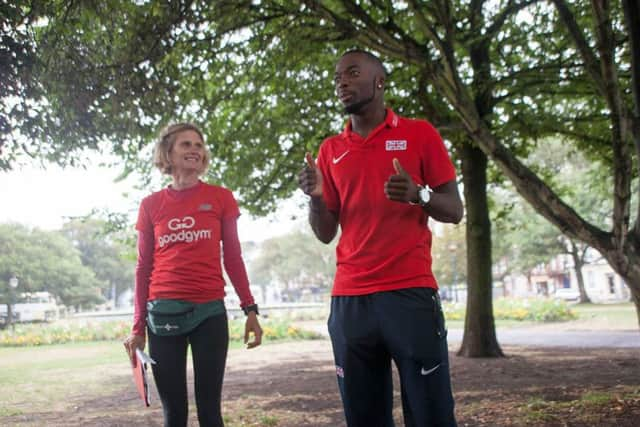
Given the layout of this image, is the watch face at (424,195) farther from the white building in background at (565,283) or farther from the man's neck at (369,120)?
the white building in background at (565,283)

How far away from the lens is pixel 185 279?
129 inches

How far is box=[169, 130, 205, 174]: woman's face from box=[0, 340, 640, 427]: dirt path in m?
3.40

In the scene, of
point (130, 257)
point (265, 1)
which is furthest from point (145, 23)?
point (130, 257)

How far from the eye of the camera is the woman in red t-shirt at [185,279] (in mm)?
3238

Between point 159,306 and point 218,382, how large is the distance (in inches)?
19.4

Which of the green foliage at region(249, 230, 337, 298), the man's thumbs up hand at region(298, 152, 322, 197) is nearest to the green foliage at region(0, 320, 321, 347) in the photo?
the man's thumbs up hand at region(298, 152, 322, 197)

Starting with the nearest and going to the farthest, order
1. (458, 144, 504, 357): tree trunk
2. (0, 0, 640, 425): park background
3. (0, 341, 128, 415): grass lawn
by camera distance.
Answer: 1. (0, 0, 640, 425): park background
2. (0, 341, 128, 415): grass lawn
3. (458, 144, 504, 357): tree trunk

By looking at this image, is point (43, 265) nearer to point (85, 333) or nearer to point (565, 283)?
point (85, 333)

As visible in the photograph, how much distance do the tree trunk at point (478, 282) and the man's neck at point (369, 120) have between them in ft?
30.5

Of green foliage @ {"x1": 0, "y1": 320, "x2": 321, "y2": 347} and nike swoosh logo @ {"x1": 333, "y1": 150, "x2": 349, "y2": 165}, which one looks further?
green foliage @ {"x1": 0, "y1": 320, "x2": 321, "y2": 347}

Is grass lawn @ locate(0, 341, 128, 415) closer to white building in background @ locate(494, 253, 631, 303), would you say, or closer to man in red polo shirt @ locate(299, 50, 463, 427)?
man in red polo shirt @ locate(299, 50, 463, 427)

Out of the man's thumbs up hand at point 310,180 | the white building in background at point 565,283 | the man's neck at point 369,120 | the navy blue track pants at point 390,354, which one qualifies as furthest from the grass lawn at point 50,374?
the white building in background at point 565,283

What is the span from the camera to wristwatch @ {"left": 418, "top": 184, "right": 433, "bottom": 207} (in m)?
2.48

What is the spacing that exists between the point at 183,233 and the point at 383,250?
124 centimetres
